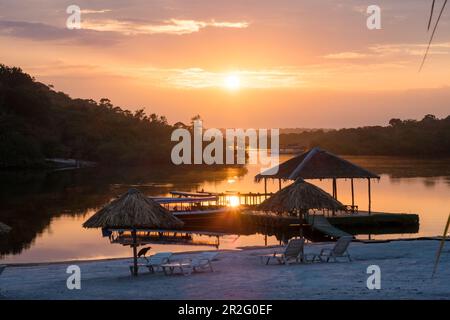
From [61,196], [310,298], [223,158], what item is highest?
[223,158]

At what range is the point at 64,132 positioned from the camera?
101250 mm

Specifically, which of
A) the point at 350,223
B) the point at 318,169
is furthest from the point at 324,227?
the point at 318,169

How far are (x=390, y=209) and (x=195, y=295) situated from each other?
30367 millimetres

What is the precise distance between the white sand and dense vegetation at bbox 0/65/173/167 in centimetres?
6824

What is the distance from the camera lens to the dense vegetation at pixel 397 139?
409 ft

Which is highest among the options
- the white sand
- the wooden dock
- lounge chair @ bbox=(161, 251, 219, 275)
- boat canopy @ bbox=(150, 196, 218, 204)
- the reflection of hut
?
the reflection of hut

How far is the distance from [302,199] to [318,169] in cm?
1517

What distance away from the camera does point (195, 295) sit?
475 inches

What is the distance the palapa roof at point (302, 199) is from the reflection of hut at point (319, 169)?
1370cm

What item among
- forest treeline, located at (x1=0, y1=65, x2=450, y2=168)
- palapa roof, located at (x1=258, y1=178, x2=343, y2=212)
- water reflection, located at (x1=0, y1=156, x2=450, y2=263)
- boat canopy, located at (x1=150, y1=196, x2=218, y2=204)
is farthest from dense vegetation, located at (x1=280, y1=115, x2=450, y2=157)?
palapa roof, located at (x1=258, y1=178, x2=343, y2=212)

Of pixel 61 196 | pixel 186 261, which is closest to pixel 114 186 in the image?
pixel 61 196

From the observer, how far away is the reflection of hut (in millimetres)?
32406

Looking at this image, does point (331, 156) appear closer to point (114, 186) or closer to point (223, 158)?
point (114, 186)

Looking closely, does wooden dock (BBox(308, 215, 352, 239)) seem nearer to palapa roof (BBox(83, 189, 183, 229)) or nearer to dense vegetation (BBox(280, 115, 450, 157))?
palapa roof (BBox(83, 189, 183, 229))
